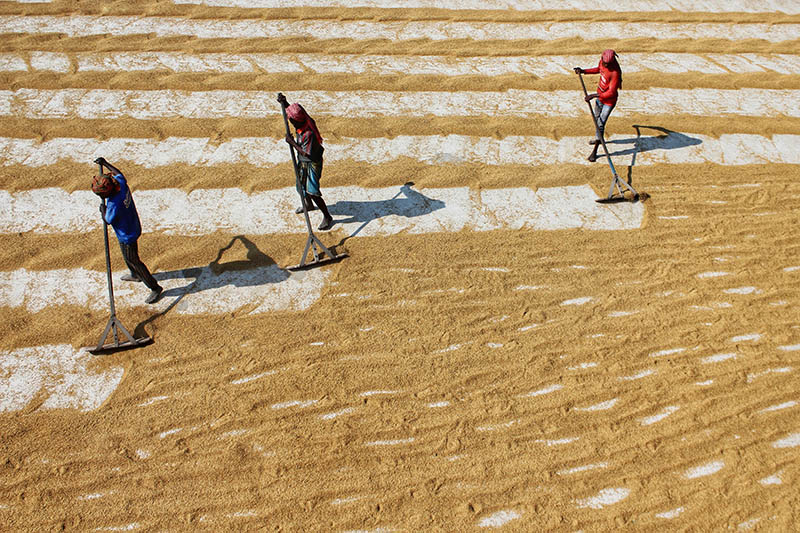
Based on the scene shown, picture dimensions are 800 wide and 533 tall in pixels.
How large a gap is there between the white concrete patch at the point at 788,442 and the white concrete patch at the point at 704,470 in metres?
0.56

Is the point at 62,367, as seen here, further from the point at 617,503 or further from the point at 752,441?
the point at 752,441

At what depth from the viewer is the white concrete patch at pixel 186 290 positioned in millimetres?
5660

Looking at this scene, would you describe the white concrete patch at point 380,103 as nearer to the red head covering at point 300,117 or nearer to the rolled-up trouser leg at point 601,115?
the rolled-up trouser leg at point 601,115

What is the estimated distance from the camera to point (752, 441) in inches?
178

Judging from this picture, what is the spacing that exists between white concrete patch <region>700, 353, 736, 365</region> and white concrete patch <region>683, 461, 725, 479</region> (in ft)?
3.48

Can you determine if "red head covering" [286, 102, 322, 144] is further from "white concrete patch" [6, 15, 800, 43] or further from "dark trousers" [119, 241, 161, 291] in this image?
"white concrete patch" [6, 15, 800, 43]

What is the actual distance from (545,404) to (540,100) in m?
5.96

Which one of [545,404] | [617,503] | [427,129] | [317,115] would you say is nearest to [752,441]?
[617,503]

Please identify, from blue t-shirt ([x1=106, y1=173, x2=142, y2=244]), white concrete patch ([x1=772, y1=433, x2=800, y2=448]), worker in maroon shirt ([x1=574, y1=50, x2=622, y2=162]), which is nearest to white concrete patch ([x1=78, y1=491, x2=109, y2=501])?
blue t-shirt ([x1=106, y1=173, x2=142, y2=244])

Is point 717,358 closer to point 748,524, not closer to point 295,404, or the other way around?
point 748,524

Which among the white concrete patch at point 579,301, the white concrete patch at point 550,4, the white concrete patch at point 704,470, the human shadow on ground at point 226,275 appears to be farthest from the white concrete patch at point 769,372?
the white concrete patch at point 550,4

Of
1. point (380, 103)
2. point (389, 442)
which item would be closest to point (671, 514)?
point (389, 442)

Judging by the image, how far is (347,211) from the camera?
6895 mm

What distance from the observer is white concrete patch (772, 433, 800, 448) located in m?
4.50
